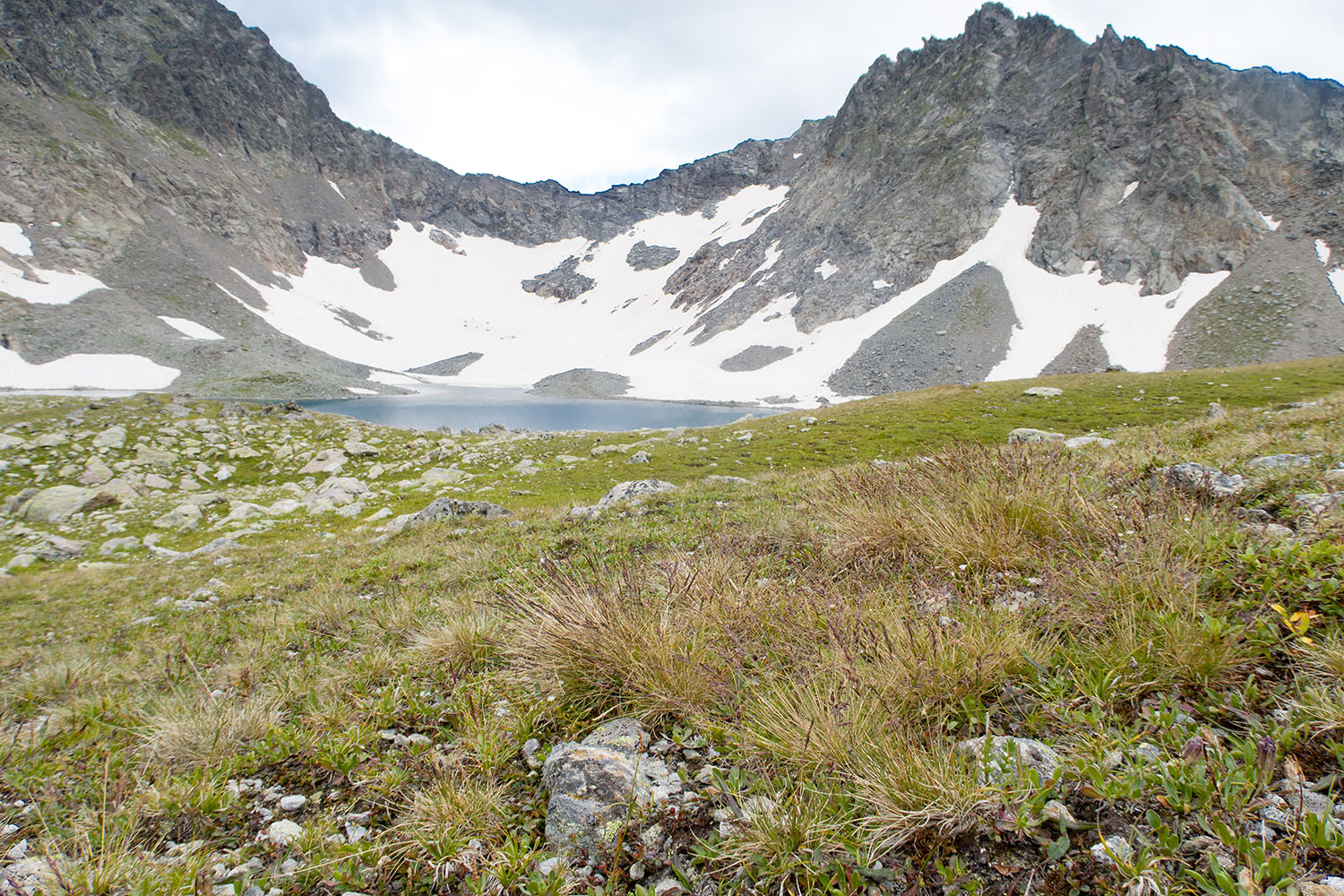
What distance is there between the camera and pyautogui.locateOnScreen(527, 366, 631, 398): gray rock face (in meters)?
110

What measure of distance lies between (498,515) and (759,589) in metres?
11.0

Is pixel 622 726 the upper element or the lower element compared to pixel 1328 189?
lower

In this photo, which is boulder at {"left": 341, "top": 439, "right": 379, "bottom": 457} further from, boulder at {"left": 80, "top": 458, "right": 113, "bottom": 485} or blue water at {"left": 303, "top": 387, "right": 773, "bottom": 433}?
blue water at {"left": 303, "top": 387, "right": 773, "bottom": 433}

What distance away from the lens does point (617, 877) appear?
2.28 metres

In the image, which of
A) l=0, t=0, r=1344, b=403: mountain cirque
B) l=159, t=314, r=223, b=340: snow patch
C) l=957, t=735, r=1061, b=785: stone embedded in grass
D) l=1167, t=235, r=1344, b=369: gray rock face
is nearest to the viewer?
l=957, t=735, r=1061, b=785: stone embedded in grass

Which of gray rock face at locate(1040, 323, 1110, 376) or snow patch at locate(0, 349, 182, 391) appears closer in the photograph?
gray rock face at locate(1040, 323, 1110, 376)

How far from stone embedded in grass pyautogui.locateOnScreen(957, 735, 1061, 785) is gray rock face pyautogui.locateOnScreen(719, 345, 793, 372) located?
9819 cm

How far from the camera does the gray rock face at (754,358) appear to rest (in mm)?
98812

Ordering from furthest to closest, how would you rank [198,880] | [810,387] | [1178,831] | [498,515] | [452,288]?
[452,288] → [810,387] → [498,515] → [198,880] → [1178,831]

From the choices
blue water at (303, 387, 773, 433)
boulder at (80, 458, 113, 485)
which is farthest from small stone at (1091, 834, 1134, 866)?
blue water at (303, 387, 773, 433)

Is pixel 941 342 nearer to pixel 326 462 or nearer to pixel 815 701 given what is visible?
pixel 326 462

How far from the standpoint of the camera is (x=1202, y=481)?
189 inches

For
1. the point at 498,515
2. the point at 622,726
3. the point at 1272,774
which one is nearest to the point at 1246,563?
the point at 1272,774

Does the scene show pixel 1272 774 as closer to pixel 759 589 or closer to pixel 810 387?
pixel 759 589
